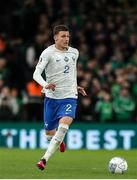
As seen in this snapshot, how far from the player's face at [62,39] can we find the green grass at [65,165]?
2039 mm

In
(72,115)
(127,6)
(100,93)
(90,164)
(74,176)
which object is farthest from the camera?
(127,6)

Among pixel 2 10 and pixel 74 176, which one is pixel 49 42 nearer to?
pixel 2 10

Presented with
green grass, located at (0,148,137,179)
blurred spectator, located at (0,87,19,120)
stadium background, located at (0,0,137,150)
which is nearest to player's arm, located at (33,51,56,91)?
green grass, located at (0,148,137,179)

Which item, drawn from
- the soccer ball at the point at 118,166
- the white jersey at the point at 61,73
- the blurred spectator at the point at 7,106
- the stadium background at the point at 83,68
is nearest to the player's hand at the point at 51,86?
the white jersey at the point at 61,73

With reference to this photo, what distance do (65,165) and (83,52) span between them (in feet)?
27.6

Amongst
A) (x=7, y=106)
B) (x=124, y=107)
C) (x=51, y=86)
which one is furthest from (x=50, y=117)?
(x=7, y=106)

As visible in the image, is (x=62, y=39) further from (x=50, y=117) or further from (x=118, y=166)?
(x=118, y=166)

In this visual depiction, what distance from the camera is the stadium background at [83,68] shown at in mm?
20141

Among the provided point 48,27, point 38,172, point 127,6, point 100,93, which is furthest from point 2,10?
point 38,172

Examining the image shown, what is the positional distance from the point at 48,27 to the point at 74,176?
1229cm

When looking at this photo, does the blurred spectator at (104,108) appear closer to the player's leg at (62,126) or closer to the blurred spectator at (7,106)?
the blurred spectator at (7,106)

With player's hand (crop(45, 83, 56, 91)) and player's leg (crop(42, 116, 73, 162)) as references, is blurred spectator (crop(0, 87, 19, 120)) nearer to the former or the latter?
player's leg (crop(42, 116, 73, 162))

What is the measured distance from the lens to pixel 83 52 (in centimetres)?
2214

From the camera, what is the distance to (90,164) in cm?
1434
